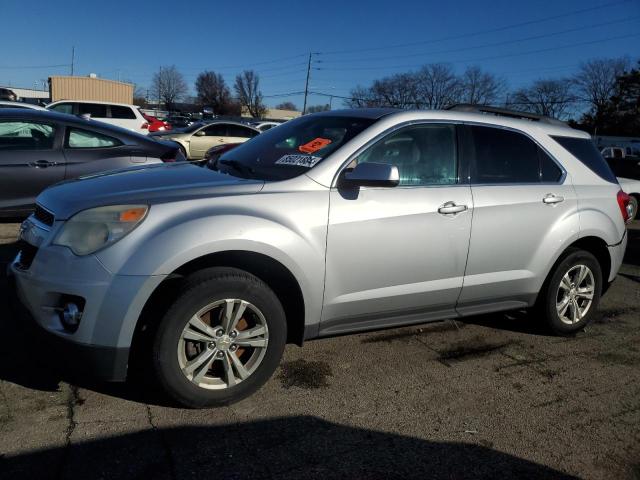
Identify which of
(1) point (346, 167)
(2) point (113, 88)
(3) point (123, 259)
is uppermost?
(2) point (113, 88)

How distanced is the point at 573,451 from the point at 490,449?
1.48ft

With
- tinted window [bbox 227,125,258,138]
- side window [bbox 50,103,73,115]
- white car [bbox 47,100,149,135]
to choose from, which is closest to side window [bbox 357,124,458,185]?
tinted window [bbox 227,125,258,138]

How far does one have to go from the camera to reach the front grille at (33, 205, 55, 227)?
3.06 meters

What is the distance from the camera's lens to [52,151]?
21.2ft

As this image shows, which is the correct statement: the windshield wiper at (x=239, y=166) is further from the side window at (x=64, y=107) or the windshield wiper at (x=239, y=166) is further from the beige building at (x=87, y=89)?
the beige building at (x=87, y=89)

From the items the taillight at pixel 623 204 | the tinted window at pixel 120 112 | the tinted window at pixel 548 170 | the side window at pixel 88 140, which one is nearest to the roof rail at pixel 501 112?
the tinted window at pixel 548 170

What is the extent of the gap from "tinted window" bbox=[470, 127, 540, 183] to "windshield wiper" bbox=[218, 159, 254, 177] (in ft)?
5.17

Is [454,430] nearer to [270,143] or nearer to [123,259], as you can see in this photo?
[123,259]

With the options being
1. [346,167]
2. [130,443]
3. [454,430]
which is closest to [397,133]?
[346,167]

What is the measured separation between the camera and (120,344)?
2.80 metres

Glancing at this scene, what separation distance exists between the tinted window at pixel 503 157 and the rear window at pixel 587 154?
1.23 ft

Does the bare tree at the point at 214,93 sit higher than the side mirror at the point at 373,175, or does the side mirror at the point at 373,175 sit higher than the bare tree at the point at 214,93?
the bare tree at the point at 214,93

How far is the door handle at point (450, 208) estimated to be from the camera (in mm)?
3688

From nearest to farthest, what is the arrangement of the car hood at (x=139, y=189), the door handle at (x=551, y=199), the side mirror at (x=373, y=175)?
the car hood at (x=139, y=189) < the side mirror at (x=373, y=175) < the door handle at (x=551, y=199)
